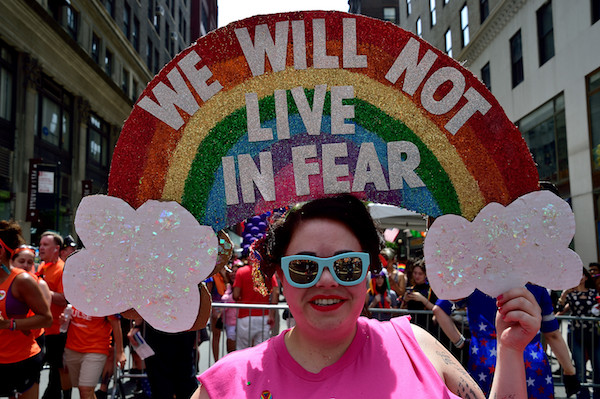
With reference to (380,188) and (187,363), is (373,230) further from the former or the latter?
(187,363)

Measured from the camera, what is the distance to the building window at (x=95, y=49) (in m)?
21.6

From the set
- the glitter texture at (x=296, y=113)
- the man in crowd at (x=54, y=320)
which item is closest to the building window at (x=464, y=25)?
the man in crowd at (x=54, y=320)

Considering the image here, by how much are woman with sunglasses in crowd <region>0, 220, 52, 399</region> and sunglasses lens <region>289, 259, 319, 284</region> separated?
352 centimetres

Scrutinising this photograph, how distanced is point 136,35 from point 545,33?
21.3 m

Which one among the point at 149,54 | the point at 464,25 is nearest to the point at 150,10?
the point at 149,54

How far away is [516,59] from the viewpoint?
56.9 ft

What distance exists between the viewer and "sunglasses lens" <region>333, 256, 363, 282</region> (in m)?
1.57

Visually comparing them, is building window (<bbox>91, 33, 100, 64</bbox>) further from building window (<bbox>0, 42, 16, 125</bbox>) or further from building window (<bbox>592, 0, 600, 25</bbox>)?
building window (<bbox>592, 0, 600, 25</bbox>)

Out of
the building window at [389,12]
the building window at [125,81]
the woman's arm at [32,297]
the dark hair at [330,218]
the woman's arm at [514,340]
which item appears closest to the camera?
the woman's arm at [514,340]

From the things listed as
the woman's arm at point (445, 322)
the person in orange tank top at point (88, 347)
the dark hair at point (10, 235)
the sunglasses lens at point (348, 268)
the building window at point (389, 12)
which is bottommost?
the person in orange tank top at point (88, 347)

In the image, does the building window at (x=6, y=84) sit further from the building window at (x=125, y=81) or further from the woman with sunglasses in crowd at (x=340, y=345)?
the woman with sunglasses in crowd at (x=340, y=345)

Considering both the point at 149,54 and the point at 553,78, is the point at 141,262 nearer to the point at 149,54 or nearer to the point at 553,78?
the point at 553,78

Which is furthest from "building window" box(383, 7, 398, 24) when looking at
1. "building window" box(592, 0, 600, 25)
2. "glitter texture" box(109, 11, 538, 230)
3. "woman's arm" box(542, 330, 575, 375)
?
"glitter texture" box(109, 11, 538, 230)

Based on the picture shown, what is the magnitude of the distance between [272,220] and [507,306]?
87cm
